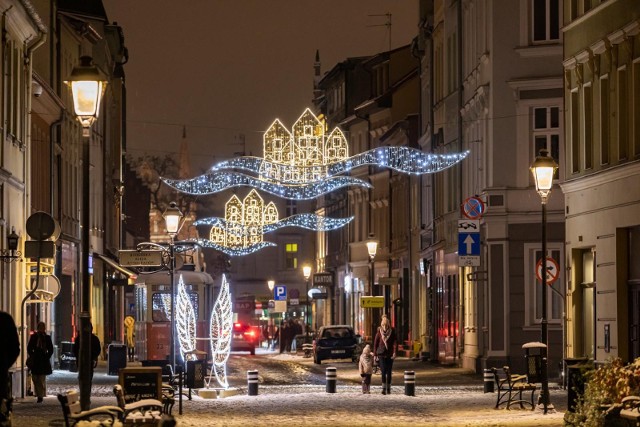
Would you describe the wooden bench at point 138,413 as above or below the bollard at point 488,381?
above

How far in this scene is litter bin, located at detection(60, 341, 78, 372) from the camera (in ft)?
165

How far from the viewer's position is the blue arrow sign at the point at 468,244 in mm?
42375

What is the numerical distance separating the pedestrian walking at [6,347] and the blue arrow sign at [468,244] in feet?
87.2

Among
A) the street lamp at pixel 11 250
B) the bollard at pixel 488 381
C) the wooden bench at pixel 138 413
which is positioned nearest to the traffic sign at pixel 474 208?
the bollard at pixel 488 381

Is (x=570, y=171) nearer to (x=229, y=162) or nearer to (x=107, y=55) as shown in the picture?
(x=229, y=162)

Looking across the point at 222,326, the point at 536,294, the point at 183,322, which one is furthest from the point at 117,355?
the point at 222,326

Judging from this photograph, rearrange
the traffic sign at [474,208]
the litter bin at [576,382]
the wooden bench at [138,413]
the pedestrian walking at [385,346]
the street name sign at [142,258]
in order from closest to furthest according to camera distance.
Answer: the wooden bench at [138,413] < the litter bin at [576,382] < the pedestrian walking at [385,346] < the street name sign at [142,258] < the traffic sign at [474,208]

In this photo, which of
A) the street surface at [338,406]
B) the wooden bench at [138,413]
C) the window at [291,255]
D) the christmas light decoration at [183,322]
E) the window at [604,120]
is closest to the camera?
the wooden bench at [138,413]

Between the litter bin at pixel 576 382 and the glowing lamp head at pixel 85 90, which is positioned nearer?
the glowing lamp head at pixel 85 90

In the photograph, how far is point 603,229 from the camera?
32.3 meters

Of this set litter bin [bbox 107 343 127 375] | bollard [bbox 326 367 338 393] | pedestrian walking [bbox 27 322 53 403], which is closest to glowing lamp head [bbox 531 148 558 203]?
bollard [bbox 326 367 338 393]

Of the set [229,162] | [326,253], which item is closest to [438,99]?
[229,162]

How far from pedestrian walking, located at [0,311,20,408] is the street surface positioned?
6824 mm

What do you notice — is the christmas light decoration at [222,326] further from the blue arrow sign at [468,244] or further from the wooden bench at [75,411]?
the wooden bench at [75,411]
